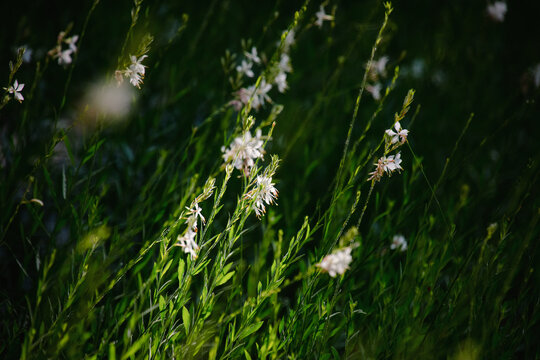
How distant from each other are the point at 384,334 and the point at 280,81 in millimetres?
1246

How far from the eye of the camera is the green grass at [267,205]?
3.95 feet

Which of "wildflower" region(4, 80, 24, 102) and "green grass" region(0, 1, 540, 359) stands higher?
"wildflower" region(4, 80, 24, 102)

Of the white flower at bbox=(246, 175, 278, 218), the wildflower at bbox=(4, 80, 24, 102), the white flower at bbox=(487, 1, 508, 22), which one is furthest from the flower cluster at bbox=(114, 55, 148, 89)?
the white flower at bbox=(487, 1, 508, 22)

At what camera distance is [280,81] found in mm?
1984

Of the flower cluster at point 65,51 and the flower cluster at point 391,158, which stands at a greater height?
the flower cluster at point 65,51

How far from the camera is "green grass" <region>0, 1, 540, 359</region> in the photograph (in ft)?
3.95

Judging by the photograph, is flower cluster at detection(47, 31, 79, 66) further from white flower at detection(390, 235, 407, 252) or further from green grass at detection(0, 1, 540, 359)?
white flower at detection(390, 235, 407, 252)

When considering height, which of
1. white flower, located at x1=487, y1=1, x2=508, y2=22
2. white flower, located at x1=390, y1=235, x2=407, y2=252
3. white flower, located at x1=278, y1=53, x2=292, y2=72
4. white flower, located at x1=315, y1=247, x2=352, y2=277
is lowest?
white flower, located at x1=390, y1=235, x2=407, y2=252

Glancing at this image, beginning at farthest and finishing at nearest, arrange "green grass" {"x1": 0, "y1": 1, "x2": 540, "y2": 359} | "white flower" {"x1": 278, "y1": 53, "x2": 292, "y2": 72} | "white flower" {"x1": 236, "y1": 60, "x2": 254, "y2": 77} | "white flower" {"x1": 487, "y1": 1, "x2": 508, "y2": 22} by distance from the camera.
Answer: "white flower" {"x1": 487, "y1": 1, "x2": 508, "y2": 22} → "white flower" {"x1": 278, "y1": 53, "x2": 292, "y2": 72} → "white flower" {"x1": 236, "y1": 60, "x2": 254, "y2": 77} → "green grass" {"x1": 0, "y1": 1, "x2": 540, "y2": 359}

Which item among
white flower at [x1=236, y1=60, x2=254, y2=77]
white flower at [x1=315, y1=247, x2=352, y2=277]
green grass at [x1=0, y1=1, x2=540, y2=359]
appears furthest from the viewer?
white flower at [x1=236, y1=60, x2=254, y2=77]

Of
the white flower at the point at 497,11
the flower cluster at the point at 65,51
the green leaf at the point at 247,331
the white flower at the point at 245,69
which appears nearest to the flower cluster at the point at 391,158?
the green leaf at the point at 247,331

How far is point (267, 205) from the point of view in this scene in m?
1.94

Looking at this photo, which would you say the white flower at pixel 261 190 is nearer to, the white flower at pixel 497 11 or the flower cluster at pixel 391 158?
the flower cluster at pixel 391 158

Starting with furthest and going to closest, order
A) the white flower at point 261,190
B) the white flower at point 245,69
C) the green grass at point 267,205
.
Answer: the white flower at point 245,69
the green grass at point 267,205
the white flower at point 261,190
